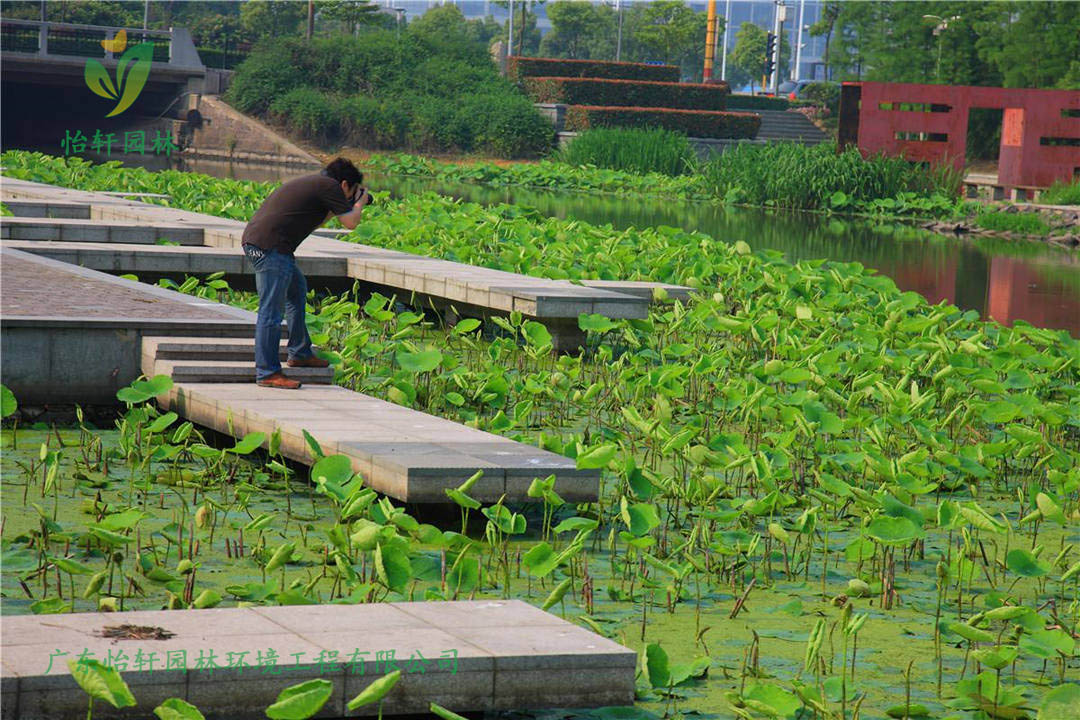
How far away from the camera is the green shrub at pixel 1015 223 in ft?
76.7

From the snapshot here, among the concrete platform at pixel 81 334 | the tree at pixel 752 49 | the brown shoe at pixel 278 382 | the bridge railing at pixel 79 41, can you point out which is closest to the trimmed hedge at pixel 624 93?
the bridge railing at pixel 79 41

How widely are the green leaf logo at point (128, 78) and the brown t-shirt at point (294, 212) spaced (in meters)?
26.4

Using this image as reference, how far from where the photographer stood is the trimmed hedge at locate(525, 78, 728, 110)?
4241cm

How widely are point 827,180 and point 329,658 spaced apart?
80.3 feet

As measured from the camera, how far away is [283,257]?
679cm

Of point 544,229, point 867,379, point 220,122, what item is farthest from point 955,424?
point 220,122

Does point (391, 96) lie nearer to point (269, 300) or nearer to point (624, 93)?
point (624, 93)

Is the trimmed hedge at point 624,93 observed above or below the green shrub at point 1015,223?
above

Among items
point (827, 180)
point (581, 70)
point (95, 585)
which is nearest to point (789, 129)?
point (581, 70)

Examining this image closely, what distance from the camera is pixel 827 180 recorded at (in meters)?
26.8

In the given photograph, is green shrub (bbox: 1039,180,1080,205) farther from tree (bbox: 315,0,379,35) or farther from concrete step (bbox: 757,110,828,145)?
tree (bbox: 315,0,379,35)

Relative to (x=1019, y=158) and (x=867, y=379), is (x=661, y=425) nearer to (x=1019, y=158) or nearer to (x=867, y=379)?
(x=867, y=379)

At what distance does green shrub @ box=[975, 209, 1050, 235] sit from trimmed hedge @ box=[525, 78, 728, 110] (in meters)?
19.9

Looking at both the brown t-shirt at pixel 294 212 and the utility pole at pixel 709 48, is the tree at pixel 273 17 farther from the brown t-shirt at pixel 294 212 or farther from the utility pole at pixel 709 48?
the brown t-shirt at pixel 294 212
